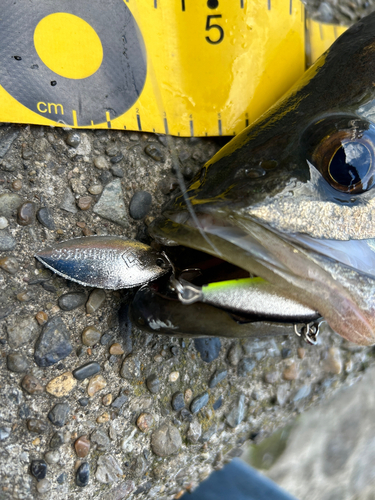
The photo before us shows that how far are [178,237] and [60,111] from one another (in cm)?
55

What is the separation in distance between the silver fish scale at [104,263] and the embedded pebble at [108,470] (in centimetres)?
52

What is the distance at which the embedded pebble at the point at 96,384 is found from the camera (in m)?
1.04

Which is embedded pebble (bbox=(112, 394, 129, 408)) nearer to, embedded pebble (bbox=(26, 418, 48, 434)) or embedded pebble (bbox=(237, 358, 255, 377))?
embedded pebble (bbox=(26, 418, 48, 434))

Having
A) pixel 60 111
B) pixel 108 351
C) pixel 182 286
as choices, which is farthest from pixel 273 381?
pixel 60 111

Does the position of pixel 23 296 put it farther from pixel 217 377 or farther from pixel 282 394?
pixel 282 394

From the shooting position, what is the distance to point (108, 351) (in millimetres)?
1067

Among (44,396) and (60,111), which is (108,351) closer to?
(44,396)

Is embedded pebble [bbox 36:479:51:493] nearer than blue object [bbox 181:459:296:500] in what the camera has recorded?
Yes

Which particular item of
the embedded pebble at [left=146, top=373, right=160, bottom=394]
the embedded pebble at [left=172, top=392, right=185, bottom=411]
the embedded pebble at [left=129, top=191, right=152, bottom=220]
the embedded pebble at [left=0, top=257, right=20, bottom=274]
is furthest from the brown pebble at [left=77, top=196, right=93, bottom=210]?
the embedded pebble at [left=172, top=392, right=185, bottom=411]

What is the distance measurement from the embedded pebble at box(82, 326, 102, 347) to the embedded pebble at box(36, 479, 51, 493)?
14.3 inches

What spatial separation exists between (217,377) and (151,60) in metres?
1.03

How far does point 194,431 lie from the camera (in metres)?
1.23

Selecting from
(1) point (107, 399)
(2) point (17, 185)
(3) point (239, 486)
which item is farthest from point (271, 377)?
(2) point (17, 185)

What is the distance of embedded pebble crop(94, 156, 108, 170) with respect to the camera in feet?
3.56
